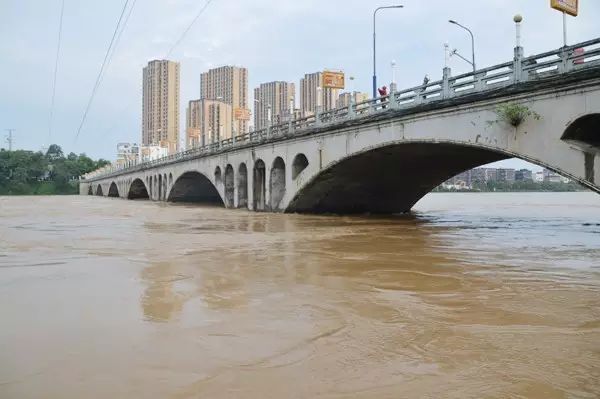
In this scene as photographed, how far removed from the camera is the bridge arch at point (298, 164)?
103ft

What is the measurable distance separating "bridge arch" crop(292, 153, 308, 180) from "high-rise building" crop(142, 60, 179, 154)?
59.1m

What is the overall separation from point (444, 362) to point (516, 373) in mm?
672

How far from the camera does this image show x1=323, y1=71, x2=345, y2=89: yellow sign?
3016 cm

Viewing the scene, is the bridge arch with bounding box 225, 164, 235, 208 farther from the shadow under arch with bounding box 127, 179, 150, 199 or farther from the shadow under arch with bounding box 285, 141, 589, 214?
the shadow under arch with bounding box 127, 179, 150, 199

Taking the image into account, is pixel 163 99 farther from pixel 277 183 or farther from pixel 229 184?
pixel 277 183

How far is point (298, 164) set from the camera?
105 ft

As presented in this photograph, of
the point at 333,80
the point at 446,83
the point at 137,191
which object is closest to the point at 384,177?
the point at 333,80

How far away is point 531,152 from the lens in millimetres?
16266

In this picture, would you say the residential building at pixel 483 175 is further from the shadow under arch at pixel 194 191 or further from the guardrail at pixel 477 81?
the guardrail at pixel 477 81

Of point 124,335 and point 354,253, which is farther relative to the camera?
point 354,253

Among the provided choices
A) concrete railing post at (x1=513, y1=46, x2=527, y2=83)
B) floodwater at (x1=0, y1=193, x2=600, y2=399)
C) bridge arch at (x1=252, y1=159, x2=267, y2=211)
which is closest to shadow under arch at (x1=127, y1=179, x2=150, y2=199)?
bridge arch at (x1=252, y1=159, x2=267, y2=211)

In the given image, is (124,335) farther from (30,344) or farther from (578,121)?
(578,121)

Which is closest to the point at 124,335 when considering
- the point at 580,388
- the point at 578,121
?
the point at 580,388

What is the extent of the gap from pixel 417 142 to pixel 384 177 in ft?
28.5
